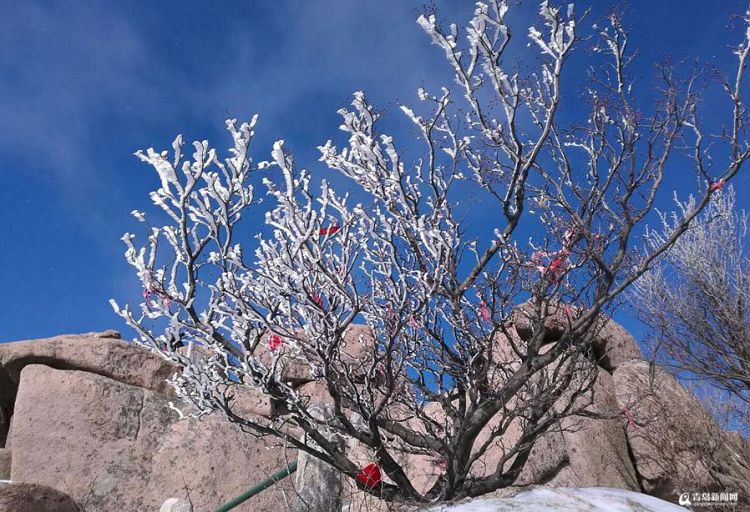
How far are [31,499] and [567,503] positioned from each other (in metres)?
4.99

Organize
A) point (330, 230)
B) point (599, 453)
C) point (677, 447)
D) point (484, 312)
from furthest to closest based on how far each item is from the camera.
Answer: point (677, 447) < point (599, 453) < point (484, 312) < point (330, 230)

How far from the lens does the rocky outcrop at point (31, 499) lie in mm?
5441

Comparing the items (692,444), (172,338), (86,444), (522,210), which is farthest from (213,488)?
(692,444)

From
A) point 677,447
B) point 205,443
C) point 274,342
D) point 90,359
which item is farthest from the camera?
point 90,359

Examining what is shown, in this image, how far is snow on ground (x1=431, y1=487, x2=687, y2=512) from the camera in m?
3.37

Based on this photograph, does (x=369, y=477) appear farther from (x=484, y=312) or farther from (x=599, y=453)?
(x=599, y=453)

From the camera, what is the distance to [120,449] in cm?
1016

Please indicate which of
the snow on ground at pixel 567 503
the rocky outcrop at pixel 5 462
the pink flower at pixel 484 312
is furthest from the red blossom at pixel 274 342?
the rocky outcrop at pixel 5 462

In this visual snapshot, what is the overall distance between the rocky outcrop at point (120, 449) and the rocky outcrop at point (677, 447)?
572 centimetres

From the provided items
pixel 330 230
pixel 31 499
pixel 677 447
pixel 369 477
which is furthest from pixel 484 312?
pixel 677 447

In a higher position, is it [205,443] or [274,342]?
[274,342]

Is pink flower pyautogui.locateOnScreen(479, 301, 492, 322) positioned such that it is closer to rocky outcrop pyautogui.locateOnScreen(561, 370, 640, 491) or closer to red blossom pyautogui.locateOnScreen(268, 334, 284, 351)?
red blossom pyautogui.locateOnScreen(268, 334, 284, 351)

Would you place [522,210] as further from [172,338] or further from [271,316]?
[172,338]

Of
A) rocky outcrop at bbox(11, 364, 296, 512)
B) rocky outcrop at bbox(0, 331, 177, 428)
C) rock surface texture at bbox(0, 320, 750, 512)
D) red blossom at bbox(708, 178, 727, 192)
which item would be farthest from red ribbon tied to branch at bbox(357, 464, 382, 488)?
rocky outcrop at bbox(0, 331, 177, 428)
